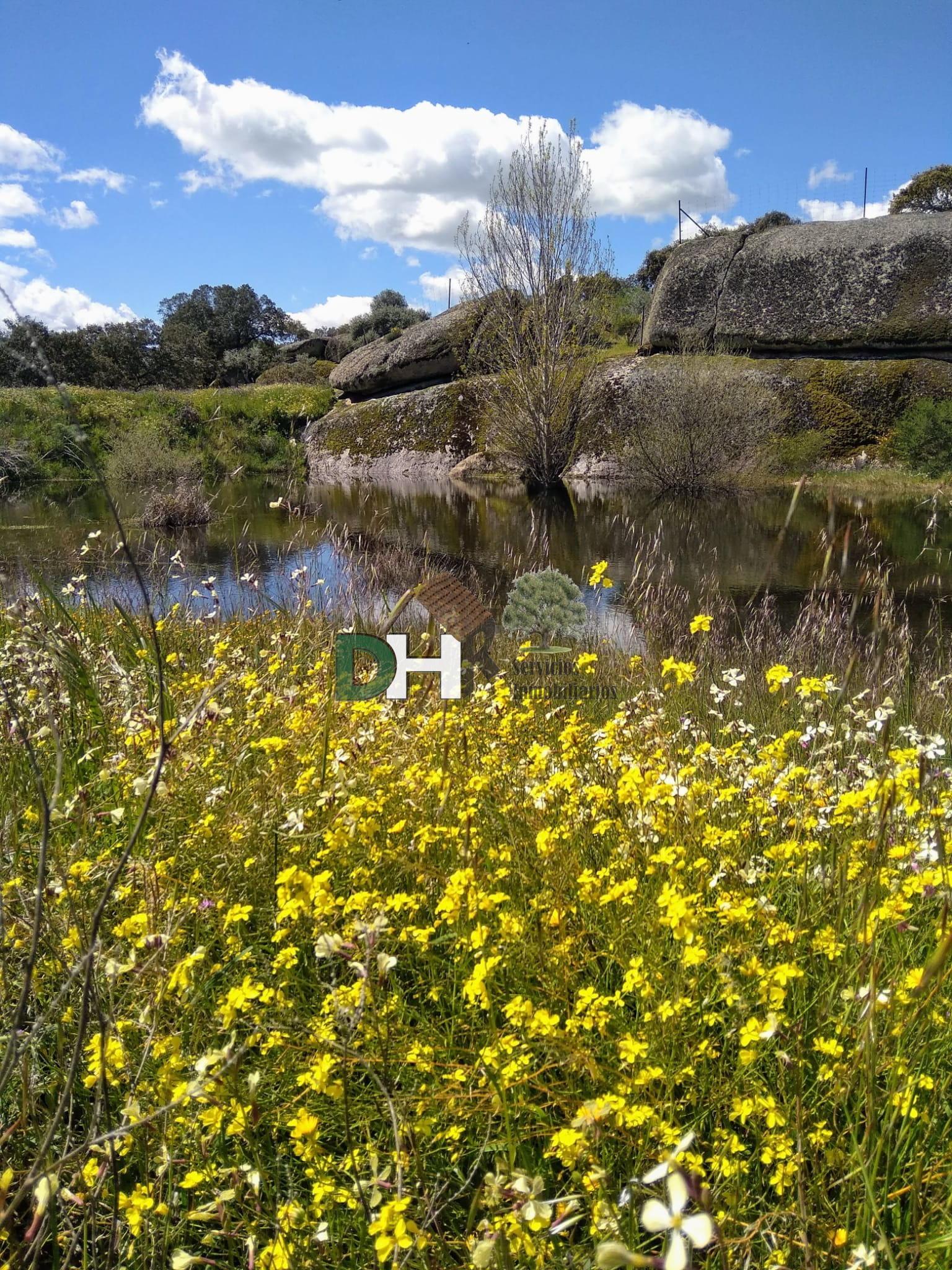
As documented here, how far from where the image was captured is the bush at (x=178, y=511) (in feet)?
43.6

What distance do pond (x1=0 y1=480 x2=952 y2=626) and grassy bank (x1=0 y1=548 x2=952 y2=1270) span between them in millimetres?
2499

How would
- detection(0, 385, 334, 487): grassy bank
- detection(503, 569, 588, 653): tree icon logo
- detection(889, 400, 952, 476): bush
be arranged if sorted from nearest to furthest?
detection(503, 569, 588, 653): tree icon logo < detection(889, 400, 952, 476): bush < detection(0, 385, 334, 487): grassy bank

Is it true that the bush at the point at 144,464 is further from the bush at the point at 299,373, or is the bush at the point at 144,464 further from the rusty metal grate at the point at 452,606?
the bush at the point at 299,373

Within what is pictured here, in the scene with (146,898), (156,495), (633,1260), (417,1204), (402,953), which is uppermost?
(156,495)

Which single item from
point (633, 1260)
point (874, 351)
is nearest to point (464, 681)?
point (633, 1260)

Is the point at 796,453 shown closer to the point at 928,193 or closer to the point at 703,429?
the point at 703,429

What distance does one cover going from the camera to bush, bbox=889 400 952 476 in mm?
16031

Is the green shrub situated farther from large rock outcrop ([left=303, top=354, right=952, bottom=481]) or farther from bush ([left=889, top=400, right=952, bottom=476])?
bush ([left=889, top=400, right=952, bottom=476])

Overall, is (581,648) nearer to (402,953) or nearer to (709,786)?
(709,786)

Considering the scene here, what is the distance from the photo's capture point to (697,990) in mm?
1470

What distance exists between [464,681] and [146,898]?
3.06 m

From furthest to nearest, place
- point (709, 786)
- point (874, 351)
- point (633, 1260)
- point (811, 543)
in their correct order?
point (874, 351), point (811, 543), point (709, 786), point (633, 1260)

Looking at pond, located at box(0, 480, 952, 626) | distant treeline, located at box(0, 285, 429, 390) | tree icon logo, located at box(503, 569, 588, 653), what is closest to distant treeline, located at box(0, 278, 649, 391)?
distant treeline, located at box(0, 285, 429, 390)

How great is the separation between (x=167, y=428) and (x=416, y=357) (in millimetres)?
7970
